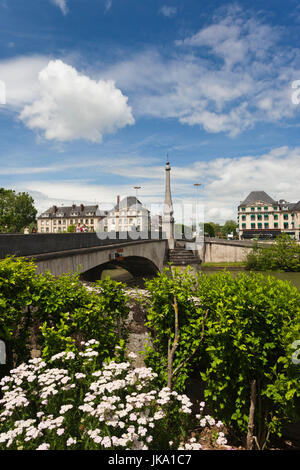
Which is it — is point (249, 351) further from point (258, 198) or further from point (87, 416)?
point (258, 198)

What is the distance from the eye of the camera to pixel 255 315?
4.95m

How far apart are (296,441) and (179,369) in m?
2.92

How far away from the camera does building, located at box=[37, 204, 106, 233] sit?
107 metres

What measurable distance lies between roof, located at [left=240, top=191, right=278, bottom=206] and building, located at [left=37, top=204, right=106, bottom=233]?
172 feet

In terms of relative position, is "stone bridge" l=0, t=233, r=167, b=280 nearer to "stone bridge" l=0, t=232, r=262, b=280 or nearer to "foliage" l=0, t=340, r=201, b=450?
"stone bridge" l=0, t=232, r=262, b=280

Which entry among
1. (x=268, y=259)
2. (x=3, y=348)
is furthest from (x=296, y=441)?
(x=268, y=259)

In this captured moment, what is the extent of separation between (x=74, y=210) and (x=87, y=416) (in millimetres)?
110507

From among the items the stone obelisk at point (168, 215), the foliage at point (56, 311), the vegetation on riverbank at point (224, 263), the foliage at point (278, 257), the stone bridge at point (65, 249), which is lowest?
the vegetation on riverbank at point (224, 263)

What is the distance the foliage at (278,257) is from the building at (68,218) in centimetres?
6469

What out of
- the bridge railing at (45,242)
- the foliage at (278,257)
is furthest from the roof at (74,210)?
the bridge railing at (45,242)

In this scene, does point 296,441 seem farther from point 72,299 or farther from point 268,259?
point 268,259

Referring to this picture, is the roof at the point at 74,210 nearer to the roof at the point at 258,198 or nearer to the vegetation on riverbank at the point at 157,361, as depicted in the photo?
the roof at the point at 258,198

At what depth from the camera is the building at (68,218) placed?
106812mm

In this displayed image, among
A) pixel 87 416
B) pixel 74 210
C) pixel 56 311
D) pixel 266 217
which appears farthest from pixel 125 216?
pixel 87 416
